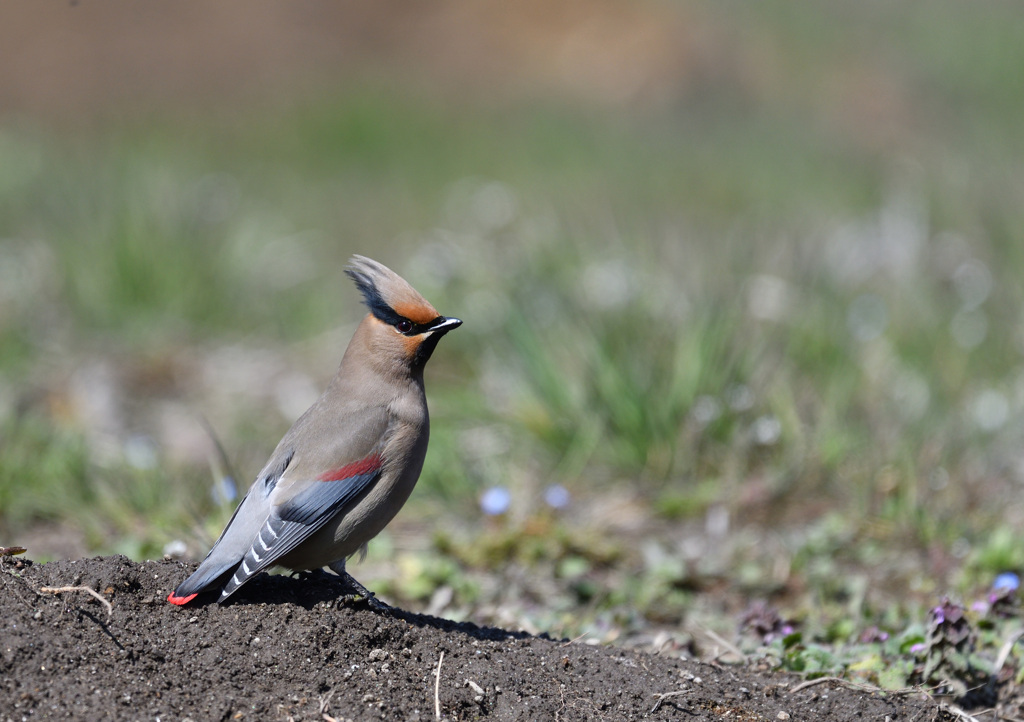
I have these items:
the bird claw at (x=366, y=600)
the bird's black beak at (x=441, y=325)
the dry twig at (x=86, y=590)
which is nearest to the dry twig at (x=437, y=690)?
the bird claw at (x=366, y=600)

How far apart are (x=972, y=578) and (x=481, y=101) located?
58.2 ft

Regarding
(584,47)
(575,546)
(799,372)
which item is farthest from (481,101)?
(575,546)

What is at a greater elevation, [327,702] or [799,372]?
[327,702]

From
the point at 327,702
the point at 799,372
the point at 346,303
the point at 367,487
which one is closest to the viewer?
the point at 327,702

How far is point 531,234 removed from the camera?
757 cm

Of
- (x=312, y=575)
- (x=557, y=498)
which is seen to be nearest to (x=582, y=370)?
(x=557, y=498)

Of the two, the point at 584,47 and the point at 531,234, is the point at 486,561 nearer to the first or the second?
the point at 531,234

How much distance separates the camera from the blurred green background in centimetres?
494

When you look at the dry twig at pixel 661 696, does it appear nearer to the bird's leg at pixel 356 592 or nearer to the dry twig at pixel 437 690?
the dry twig at pixel 437 690

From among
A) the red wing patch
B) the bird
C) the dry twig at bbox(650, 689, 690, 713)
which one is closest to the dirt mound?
the dry twig at bbox(650, 689, 690, 713)

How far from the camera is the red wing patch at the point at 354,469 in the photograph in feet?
11.2

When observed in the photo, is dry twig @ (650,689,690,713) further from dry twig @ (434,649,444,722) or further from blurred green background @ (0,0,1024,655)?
blurred green background @ (0,0,1024,655)

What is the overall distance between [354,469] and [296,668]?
26.0 inches

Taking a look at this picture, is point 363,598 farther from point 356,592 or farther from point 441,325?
point 441,325
